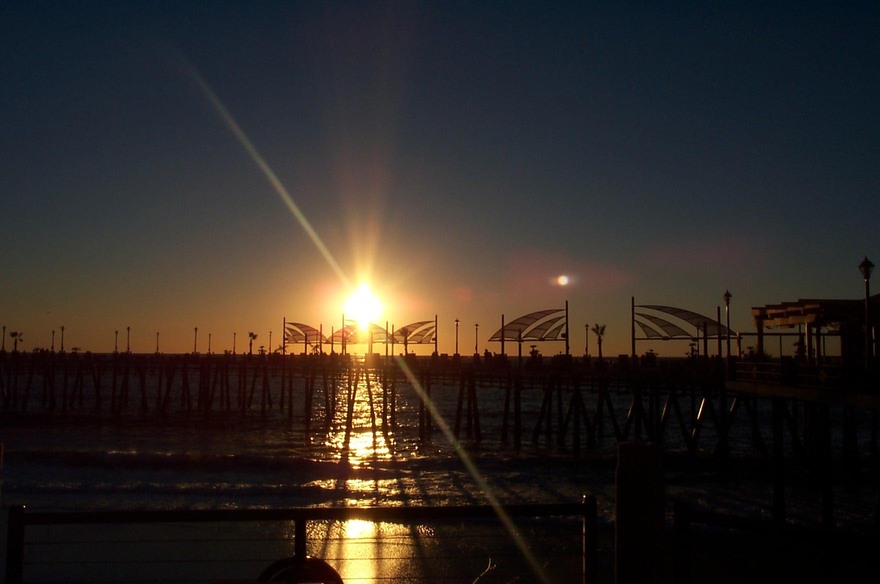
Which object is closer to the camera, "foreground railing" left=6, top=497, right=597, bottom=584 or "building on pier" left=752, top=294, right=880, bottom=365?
"foreground railing" left=6, top=497, right=597, bottom=584

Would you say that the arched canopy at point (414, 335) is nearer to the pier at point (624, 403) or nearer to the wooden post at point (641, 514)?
the pier at point (624, 403)

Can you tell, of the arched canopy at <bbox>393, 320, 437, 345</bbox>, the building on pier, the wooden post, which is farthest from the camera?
the arched canopy at <bbox>393, 320, 437, 345</bbox>

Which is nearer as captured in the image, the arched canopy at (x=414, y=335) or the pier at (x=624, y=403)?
the pier at (x=624, y=403)

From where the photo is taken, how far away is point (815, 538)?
344 cm

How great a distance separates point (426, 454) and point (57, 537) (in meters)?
18.5

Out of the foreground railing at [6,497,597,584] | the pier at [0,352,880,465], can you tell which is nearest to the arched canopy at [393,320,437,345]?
the pier at [0,352,880,465]

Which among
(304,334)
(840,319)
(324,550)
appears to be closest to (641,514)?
(324,550)

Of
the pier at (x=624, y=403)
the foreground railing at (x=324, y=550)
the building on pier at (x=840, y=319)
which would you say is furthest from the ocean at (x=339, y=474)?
the building on pier at (x=840, y=319)

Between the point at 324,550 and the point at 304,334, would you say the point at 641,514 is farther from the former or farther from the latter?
the point at 304,334

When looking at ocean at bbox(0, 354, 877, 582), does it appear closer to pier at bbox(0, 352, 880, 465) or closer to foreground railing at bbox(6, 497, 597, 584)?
foreground railing at bbox(6, 497, 597, 584)

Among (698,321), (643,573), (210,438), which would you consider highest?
(698,321)

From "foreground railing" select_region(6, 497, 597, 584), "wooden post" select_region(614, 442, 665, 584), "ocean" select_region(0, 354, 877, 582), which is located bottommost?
"ocean" select_region(0, 354, 877, 582)

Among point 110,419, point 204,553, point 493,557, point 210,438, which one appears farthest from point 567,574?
point 110,419

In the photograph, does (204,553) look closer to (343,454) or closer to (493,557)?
(493,557)
